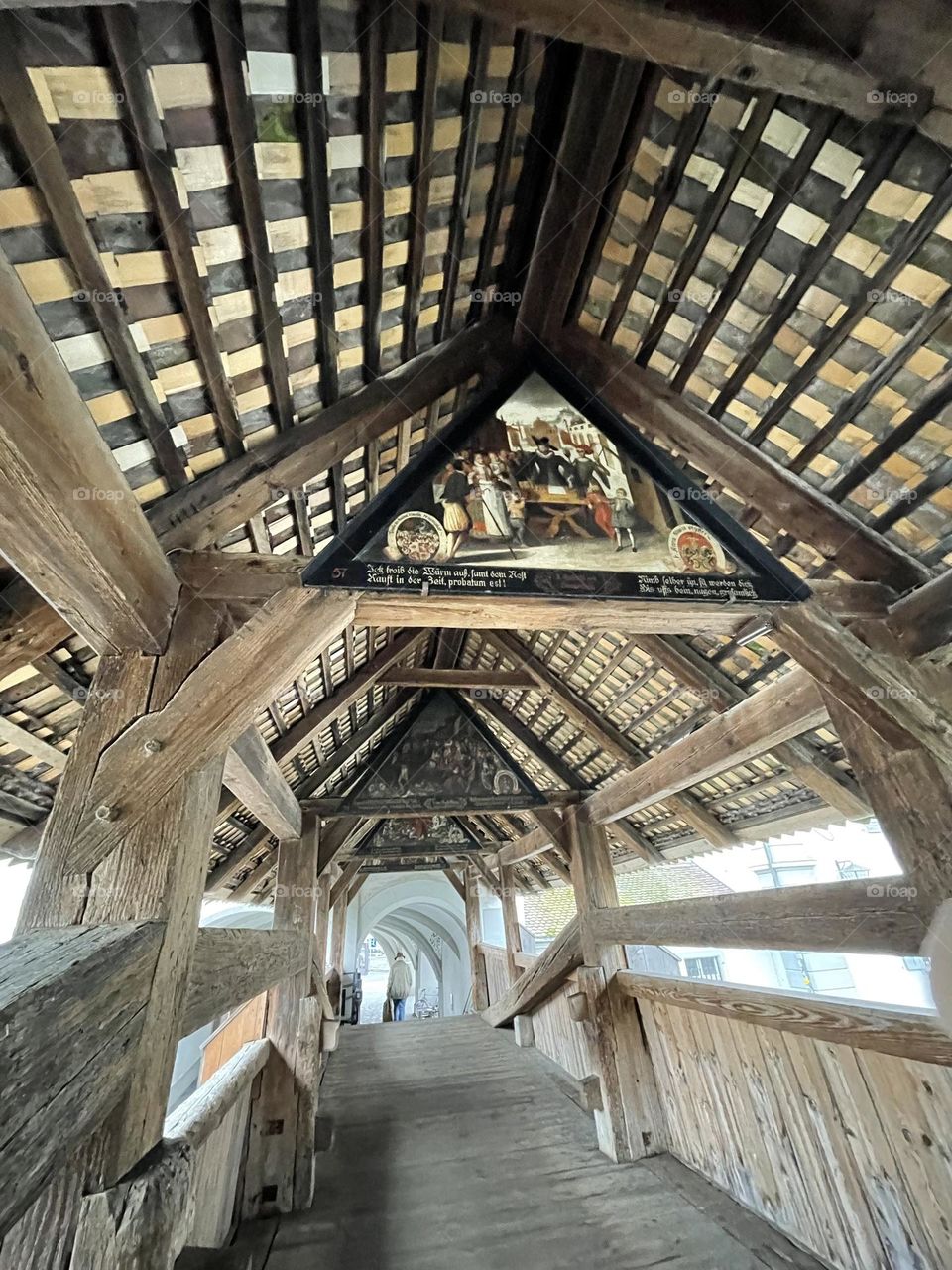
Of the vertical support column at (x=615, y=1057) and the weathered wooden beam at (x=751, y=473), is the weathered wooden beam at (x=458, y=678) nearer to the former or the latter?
the vertical support column at (x=615, y=1057)

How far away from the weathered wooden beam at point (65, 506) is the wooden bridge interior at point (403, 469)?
11 millimetres

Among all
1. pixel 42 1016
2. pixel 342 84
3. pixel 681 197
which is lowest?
pixel 42 1016

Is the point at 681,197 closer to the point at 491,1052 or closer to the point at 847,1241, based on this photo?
the point at 847,1241

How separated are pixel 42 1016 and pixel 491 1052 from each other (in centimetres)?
714

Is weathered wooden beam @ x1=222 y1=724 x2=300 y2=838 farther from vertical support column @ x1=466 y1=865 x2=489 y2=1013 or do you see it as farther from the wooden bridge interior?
vertical support column @ x1=466 y1=865 x2=489 y2=1013

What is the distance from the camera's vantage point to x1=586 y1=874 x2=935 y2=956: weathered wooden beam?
1.90 m

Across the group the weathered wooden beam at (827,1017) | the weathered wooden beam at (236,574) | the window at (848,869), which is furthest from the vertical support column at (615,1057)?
the window at (848,869)

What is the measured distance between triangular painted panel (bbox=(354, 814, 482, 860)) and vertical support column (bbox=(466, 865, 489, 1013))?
3.51 metres

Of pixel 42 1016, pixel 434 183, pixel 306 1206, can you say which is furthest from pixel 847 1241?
pixel 434 183

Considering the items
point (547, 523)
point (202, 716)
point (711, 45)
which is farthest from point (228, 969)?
point (711, 45)

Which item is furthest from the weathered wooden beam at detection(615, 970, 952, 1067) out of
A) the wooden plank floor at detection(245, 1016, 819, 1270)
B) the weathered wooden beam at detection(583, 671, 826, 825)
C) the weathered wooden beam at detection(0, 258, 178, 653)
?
the weathered wooden beam at detection(0, 258, 178, 653)

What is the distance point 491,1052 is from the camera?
6.27m

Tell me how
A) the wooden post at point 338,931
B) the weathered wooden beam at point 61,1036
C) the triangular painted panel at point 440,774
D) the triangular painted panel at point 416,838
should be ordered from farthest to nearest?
the wooden post at point 338,931, the triangular painted panel at point 416,838, the triangular painted panel at point 440,774, the weathered wooden beam at point 61,1036

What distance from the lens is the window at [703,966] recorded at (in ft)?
46.3
